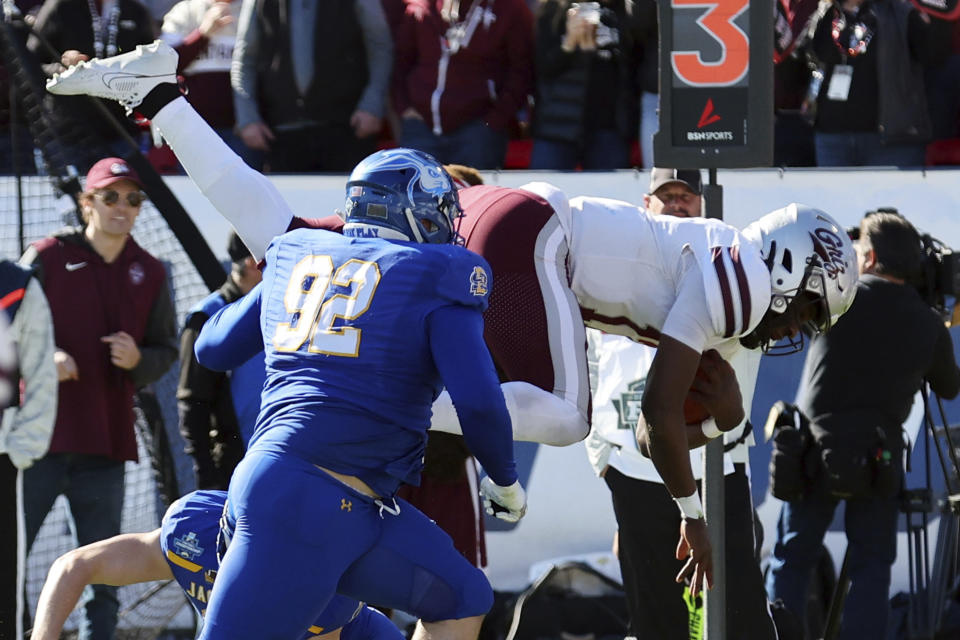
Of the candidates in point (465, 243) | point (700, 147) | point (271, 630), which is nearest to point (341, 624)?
point (271, 630)

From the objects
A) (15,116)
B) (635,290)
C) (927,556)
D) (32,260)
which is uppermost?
(15,116)

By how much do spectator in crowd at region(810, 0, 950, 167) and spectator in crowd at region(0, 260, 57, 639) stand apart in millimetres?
3292

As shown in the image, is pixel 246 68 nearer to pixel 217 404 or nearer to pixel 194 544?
pixel 217 404

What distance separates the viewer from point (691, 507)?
441 centimetres

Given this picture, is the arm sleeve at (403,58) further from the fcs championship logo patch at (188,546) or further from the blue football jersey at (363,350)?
the blue football jersey at (363,350)

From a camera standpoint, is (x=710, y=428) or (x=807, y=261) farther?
(x=710, y=428)

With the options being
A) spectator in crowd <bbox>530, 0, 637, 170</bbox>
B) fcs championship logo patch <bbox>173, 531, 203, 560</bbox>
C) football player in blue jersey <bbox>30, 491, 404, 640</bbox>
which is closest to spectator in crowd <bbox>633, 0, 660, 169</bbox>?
spectator in crowd <bbox>530, 0, 637, 170</bbox>

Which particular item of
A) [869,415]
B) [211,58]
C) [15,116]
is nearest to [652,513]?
[869,415]

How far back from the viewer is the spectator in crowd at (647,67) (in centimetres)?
686

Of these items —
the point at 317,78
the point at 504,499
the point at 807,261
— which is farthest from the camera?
the point at 317,78

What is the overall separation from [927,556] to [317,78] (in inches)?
127

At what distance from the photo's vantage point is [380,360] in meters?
3.57

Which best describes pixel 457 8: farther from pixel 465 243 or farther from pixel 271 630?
pixel 271 630

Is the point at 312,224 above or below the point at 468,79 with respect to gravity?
below
